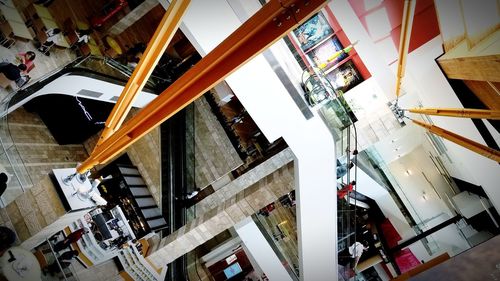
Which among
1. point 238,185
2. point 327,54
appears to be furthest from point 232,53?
point 238,185

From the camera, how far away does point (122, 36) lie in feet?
42.2

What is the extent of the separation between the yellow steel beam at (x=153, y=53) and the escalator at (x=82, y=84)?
18.3 ft

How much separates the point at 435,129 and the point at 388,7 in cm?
436

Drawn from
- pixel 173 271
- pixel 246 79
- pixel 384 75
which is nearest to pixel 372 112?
pixel 384 75

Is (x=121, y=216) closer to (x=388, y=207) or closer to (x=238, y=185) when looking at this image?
(x=238, y=185)

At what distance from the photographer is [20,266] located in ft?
18.0

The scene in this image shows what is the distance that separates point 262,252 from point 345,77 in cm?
645

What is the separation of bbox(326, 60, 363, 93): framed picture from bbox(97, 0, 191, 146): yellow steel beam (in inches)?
310

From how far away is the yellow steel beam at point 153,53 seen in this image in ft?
8.54

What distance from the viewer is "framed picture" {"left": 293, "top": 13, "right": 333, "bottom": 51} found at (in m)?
9.88

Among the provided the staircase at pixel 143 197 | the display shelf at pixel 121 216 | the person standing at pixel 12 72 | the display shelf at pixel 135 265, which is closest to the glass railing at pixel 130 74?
the person standing at pixel 12 72

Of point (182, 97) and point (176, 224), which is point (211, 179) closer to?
point (176, 224)

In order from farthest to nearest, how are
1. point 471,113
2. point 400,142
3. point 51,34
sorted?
point 400,142 → point 51,34 → point 471,113

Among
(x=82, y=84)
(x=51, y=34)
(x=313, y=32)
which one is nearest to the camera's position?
(x=82, y=84)
